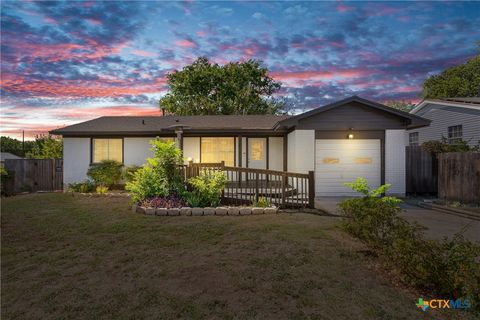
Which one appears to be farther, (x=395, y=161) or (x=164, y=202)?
(x=395, y=161)

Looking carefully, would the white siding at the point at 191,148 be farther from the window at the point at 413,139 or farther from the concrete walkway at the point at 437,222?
the window at the point at 413,139

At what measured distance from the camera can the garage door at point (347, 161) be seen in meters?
13.1

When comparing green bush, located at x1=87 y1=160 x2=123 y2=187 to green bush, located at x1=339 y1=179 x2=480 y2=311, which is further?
green bush, located at x1=87 y1=160 x2=123 y2=187

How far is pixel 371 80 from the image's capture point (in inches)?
838

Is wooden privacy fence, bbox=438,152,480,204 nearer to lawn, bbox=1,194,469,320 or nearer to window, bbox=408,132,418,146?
lawn, bbox=1,194,469,320

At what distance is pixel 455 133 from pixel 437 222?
13917 mm

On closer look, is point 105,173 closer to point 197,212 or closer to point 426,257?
point 197,212

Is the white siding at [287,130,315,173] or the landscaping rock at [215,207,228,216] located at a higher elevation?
the white siding at [287,130,315,173]

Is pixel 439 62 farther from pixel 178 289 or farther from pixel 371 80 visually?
pixel 178 289

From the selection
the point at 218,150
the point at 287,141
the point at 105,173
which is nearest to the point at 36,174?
the point at 105,173

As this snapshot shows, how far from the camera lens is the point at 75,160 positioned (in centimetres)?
1625

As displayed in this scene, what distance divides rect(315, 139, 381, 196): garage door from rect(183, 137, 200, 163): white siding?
23.3 feet

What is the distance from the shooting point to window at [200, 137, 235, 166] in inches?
652

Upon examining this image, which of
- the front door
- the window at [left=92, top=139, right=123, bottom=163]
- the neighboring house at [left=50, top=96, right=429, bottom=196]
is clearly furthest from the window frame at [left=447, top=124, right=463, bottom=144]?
the window at [left=92, top=139, right=123, bottom=163]
